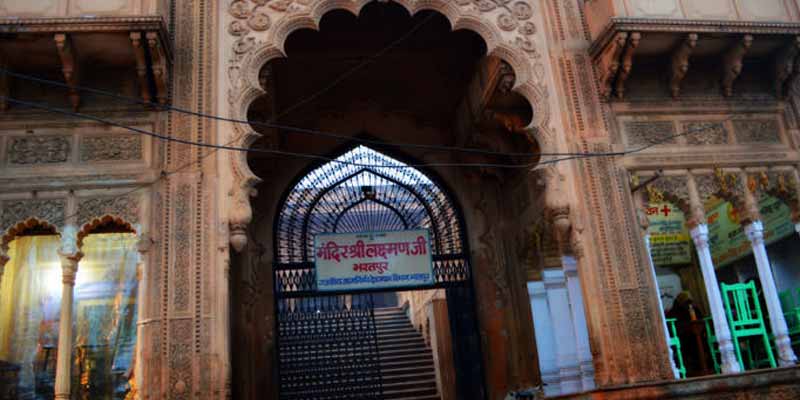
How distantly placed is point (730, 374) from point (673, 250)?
197 inches

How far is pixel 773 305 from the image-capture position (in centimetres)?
745

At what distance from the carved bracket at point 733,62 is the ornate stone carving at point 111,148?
6.78 meters

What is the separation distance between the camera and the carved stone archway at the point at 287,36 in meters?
6.84

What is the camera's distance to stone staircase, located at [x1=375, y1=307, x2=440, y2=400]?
41.1 ft

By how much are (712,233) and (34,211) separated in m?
9.86

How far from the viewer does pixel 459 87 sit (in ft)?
33.7

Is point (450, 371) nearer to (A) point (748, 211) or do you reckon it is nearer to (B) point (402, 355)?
(B) point (402, 355)

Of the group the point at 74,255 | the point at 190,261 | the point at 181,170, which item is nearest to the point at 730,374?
the point at 190,261

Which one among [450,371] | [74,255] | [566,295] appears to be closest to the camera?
[74,255]

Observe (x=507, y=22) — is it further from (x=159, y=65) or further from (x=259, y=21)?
(x=159, y=65)

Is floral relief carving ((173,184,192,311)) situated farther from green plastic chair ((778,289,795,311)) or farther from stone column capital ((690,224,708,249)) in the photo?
green plastic chair ((778,289,795,311))

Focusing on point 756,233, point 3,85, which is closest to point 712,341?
point 756,233

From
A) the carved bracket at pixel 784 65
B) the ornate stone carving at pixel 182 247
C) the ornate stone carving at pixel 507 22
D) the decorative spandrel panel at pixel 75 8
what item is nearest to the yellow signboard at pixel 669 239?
the carved bracket at pixel 784 65

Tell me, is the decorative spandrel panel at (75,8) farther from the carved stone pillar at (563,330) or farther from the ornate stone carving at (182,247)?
the carved stone pillar at (563,330)
